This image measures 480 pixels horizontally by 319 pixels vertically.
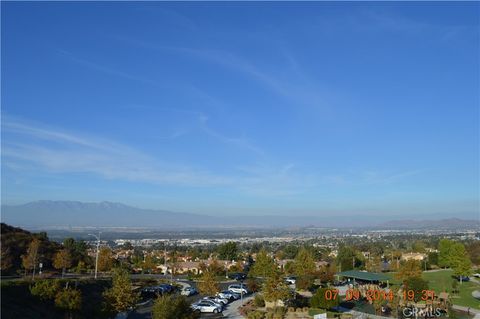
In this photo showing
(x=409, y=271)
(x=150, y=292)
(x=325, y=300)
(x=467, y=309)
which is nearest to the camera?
(x=325, y=300)

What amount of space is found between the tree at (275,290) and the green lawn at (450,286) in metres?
18.8

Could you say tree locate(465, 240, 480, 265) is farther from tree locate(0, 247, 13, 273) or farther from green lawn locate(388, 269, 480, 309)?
tree locate(0, 247, 13, 273)

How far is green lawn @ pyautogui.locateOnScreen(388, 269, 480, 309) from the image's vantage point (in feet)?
160

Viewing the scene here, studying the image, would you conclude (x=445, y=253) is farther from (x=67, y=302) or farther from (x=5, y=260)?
(x=67, y=302)

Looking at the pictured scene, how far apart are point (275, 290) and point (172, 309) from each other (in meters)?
16.6

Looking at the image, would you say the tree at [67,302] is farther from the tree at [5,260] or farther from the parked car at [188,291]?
the tree at [5,260]

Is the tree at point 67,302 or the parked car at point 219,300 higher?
the tree at point 67,302

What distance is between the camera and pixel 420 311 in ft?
135

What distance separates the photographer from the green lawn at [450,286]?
160ft

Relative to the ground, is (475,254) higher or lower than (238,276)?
higher

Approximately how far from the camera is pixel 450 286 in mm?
61094

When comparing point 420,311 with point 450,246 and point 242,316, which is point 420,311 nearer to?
point 242,316

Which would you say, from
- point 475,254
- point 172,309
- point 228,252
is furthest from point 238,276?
point 475,254

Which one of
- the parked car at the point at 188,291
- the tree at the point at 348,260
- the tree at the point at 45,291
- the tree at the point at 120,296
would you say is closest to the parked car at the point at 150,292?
the parked car at the point at 188,291
